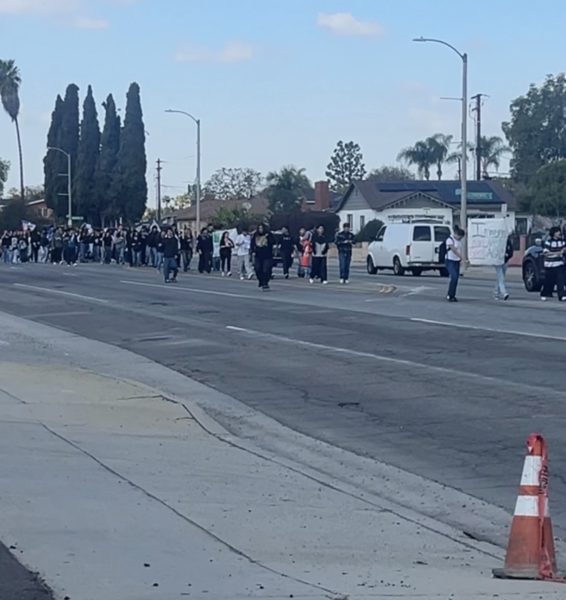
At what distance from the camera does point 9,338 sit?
2202 cm

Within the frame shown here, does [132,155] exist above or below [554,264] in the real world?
above

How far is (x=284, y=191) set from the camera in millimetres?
115188

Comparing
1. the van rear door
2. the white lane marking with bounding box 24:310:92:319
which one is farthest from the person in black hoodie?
the white lane marking with bounding box 24:310:92:319

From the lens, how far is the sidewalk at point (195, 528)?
706 cm

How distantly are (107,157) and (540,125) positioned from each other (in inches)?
1400

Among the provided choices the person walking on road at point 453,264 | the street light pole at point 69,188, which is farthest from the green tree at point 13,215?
the person walking on road at point 453,264

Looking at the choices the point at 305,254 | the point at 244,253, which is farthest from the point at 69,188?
the point at 305,254

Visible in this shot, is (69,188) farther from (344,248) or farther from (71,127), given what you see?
(344,248)

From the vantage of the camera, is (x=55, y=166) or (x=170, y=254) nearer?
(x=170, y=254)

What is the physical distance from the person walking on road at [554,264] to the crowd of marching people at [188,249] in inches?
315

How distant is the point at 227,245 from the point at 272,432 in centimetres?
3330

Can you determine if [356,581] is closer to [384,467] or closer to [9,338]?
[384,467]

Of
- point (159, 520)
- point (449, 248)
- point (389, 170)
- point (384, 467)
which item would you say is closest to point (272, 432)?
point (384, 467)

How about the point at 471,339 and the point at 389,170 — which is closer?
the point at 471,339
